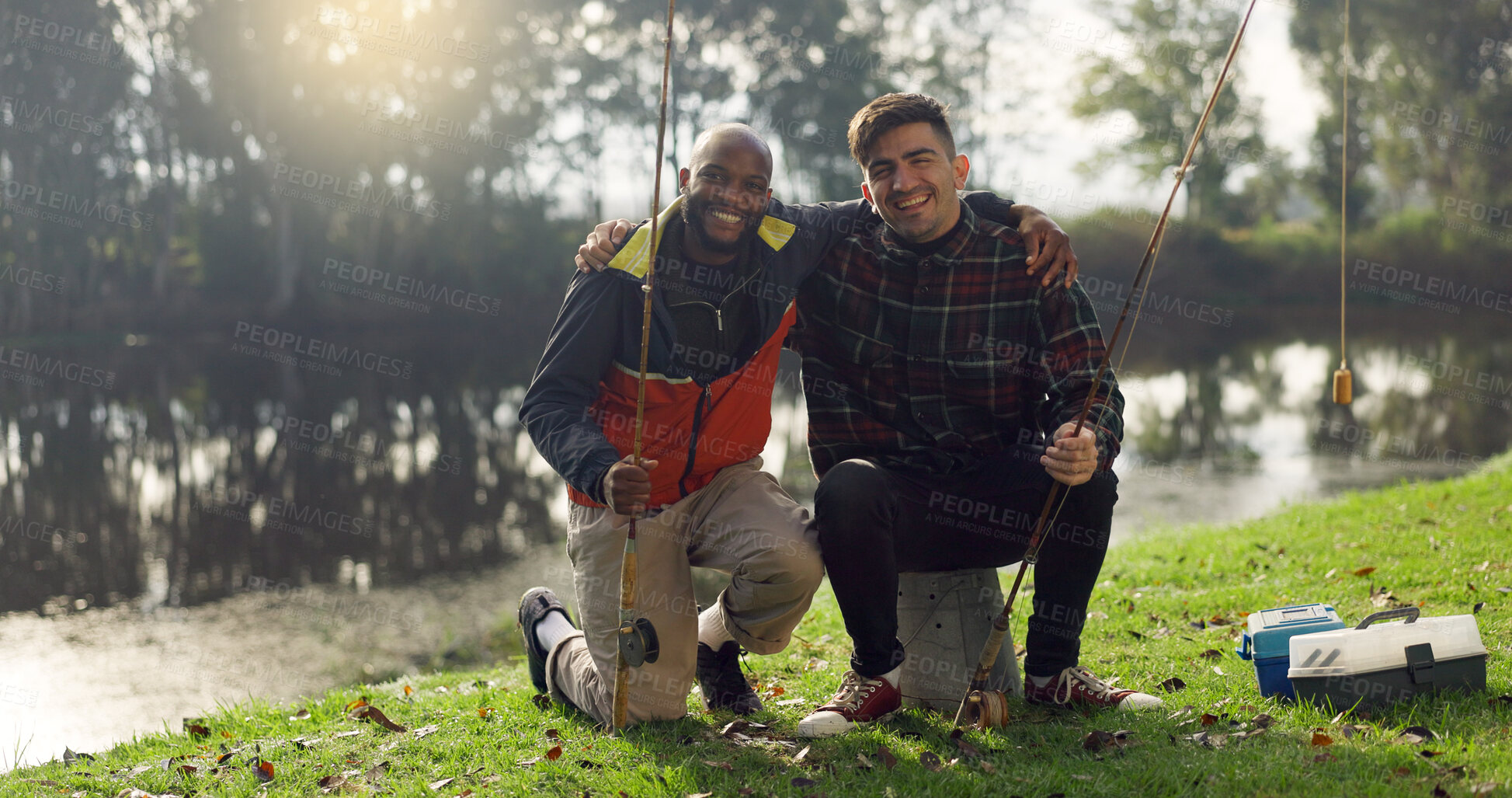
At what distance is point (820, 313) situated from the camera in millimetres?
4113

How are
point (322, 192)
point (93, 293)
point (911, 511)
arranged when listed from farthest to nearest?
point (322, 192) < point (93, 293) < point (911, 511)

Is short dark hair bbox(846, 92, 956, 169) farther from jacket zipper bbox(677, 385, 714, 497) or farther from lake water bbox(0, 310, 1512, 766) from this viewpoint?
lake water bbox(0, 310, 1512, 766)

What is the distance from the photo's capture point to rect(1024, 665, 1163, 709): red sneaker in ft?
11.7

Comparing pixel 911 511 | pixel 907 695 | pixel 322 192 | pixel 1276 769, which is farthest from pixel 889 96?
pixel 322 192

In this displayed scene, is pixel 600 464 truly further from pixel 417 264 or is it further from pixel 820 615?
pixel 417 264

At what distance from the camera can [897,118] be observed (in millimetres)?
3857

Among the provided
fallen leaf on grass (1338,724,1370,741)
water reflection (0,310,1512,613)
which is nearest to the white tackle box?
fallen leaf on grass (1338,724,1370,741)

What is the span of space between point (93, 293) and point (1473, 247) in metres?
43.3

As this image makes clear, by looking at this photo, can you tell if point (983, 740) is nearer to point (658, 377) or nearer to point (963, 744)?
point (963, 744)

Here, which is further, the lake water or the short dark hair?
the lake water

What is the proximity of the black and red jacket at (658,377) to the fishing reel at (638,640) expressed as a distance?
1.39 feet

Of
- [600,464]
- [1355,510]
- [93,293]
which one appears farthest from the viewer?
[93,293]

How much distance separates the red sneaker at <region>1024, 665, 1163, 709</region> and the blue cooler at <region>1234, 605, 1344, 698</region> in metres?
0.35

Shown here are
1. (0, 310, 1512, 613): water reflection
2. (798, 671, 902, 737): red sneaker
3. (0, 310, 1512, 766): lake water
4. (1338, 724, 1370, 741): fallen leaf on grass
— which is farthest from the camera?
(0, 310, 1512, 613): water reflection
